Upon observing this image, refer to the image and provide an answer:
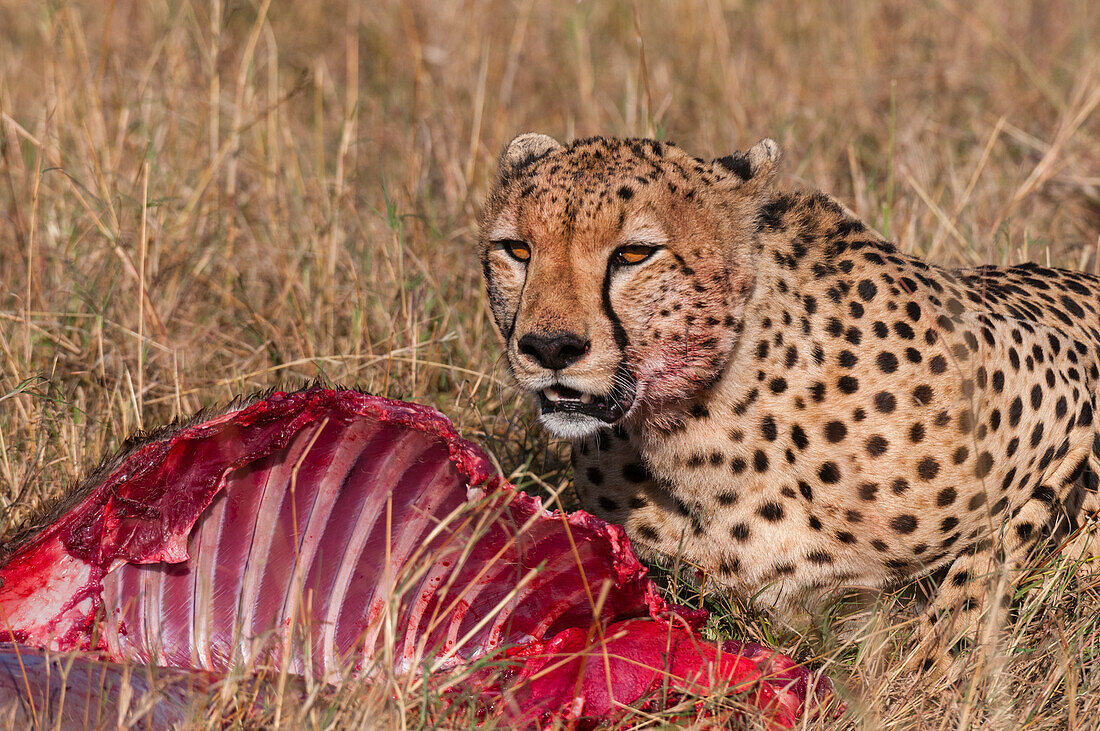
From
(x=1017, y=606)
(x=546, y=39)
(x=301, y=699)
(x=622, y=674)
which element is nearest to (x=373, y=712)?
(x=301, y=699)

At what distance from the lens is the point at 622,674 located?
7.91 ft

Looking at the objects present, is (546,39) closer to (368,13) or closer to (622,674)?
(368,13)

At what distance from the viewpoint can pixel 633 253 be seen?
2523 millimetres

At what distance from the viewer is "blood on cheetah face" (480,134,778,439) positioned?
243cm

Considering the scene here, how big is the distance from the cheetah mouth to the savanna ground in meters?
0.18

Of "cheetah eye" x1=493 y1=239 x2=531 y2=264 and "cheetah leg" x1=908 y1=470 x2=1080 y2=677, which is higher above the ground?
"cheetah eye" x1=493 y1=239 x2=531 y2=264

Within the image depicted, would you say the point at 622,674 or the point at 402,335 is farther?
the point at 402,335

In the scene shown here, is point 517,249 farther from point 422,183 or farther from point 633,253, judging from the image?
point 422,183

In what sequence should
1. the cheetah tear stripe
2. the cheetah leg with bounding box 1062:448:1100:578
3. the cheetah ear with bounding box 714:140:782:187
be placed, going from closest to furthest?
the cheetah tear stripe < the cheetah ear with bounding box 714:140:782:187 < the cheetah leg with bounding box 1062:448:1100:578

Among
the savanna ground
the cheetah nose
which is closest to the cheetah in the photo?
the cheetah nose

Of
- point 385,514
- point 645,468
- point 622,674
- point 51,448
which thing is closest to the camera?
point 622,674

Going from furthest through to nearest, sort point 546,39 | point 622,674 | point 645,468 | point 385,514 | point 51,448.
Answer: point 546,39 < point 51,448 < point 645,468 < point 385,514 < point 622,674

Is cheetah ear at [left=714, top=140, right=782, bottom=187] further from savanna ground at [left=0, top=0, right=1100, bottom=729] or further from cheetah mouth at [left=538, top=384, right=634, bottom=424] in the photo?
savanna ground at [left=0, top=0, right=1100, bottom=729]

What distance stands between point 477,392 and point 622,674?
1493 millimetres
